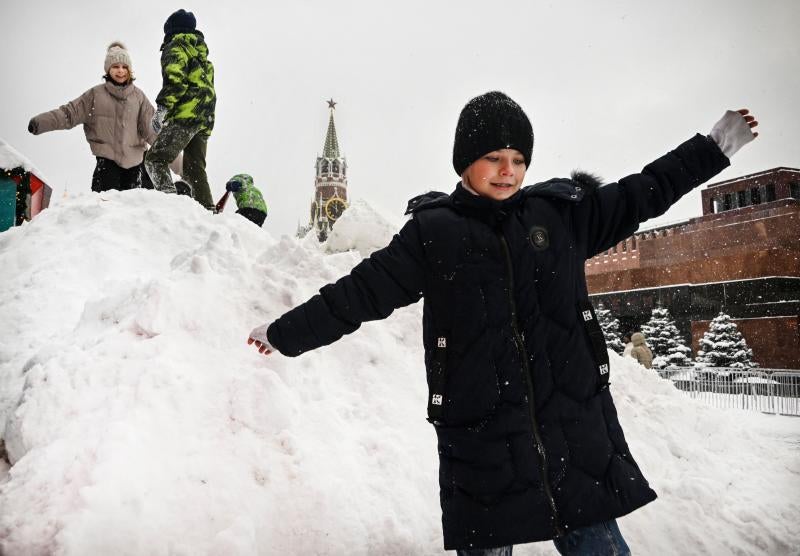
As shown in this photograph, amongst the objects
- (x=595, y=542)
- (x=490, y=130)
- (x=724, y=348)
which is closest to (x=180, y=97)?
(x=490, y=130)

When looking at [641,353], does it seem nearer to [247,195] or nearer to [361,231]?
[361,231]

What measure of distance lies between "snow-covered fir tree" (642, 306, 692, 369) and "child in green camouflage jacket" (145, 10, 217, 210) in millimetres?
24008

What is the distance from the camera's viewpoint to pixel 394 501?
9.78ft

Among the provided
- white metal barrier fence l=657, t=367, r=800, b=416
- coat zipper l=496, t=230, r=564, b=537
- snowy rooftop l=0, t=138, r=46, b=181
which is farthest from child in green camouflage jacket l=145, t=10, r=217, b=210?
white metal barrier fence l=657, t=367, r=800, b=416

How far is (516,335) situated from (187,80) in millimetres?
5375

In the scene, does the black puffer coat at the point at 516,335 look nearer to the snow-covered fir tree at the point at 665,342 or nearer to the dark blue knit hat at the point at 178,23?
the dark blue knit hat at the point at 178,23

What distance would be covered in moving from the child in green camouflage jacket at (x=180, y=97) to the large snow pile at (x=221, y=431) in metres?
1.19

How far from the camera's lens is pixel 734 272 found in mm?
25406

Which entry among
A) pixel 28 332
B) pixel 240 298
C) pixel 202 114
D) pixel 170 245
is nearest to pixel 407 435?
pixel 240 298

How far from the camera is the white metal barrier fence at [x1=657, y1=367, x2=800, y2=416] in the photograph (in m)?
14.2

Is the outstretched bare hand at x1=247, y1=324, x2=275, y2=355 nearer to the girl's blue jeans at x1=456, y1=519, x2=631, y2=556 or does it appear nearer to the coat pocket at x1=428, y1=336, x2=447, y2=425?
the coat pocket at x1=428, y1=336, x2=447, y2=425

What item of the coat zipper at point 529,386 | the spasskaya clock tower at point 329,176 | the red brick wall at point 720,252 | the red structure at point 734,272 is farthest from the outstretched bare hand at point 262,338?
the spasskaya clock tower at point 329,176

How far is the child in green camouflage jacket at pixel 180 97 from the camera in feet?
18.1

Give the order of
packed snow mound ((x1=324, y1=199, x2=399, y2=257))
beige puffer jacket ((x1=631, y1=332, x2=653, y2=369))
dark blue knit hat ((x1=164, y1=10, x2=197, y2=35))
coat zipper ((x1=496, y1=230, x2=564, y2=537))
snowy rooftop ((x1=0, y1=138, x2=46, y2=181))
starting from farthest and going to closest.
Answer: beige puffer jacket ((x1=631, y1=332, x2=653, y2=369)) < snowy rooftop ((x1=0, y1=138, x2=46, y2=181)) < packed snow mound ((x1=324, y1=199, x2=399, y2=257)) < dark blue knit hat ((x1=164, y1=10, x2=197, y2=35)) < coat zipper ((x1=496, y1=230, x2=564, y2=537))
